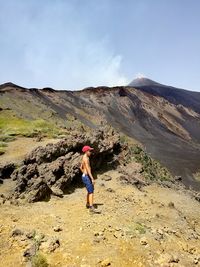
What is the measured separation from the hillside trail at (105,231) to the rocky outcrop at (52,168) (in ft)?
1.84

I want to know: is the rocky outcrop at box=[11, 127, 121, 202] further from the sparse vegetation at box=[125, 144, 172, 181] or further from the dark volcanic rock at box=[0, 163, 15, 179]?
the sparse vegetation at box=[125, 144, 172, 181]

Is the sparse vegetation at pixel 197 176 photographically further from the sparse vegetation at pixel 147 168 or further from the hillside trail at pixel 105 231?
the hillside trail at pixel 105 231

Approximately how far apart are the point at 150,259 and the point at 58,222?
381 centimetres

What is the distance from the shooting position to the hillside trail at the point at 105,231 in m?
10.7

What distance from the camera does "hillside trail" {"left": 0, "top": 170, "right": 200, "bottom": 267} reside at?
10.7 metres

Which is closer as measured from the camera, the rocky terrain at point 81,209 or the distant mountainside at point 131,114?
the rocky terrain at point 81,209

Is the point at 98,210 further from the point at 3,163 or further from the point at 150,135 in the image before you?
the point at 150,135

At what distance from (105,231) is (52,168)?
6842mm

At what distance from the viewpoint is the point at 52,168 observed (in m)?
18.7

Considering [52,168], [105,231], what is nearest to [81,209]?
[105,231]

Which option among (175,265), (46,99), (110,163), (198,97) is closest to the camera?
(175,265)

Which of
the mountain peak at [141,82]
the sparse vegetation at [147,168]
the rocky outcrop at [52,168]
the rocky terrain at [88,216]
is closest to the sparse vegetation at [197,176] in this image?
the sparse vegetation at [147,168]

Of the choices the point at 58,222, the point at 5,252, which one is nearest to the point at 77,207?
the point at 58,222

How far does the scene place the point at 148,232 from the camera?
43.4 feet
